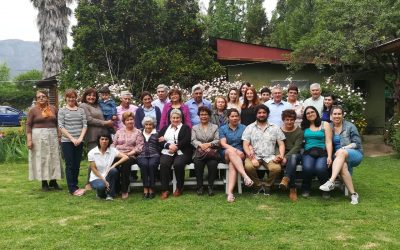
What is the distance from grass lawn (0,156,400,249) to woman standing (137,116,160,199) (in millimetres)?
254

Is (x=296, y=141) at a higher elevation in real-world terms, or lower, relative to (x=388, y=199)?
higher

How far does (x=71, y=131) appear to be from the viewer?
6.57m

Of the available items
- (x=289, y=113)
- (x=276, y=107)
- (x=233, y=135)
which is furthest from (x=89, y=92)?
(x=289, y=113)

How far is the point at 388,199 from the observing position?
594 centimetres

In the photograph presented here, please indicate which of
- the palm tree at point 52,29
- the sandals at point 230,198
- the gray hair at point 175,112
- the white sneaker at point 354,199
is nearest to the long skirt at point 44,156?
the gray hair at point 175,112

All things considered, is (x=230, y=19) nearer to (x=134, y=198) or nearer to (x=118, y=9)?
(x=118, y=9)

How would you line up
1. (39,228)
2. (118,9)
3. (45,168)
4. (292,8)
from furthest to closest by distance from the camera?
(292,8) → (118,9) → (45,168) → (39,228)

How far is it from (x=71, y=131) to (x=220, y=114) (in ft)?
7.72

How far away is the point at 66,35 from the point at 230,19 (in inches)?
709

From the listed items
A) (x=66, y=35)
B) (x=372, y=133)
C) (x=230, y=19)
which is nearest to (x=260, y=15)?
(x=230, y=19)

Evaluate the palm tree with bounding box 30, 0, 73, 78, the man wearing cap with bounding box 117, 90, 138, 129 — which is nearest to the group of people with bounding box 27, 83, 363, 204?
the man wearing cap with bounding box 117, 90, 138, 129

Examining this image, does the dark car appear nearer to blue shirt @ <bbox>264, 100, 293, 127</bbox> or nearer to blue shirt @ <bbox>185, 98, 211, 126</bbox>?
blue shirt @ <bbox>185, 98, 211, 126</bbox>

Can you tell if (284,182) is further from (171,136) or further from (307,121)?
(171,136)

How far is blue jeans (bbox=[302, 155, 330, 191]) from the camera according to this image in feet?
19.6
